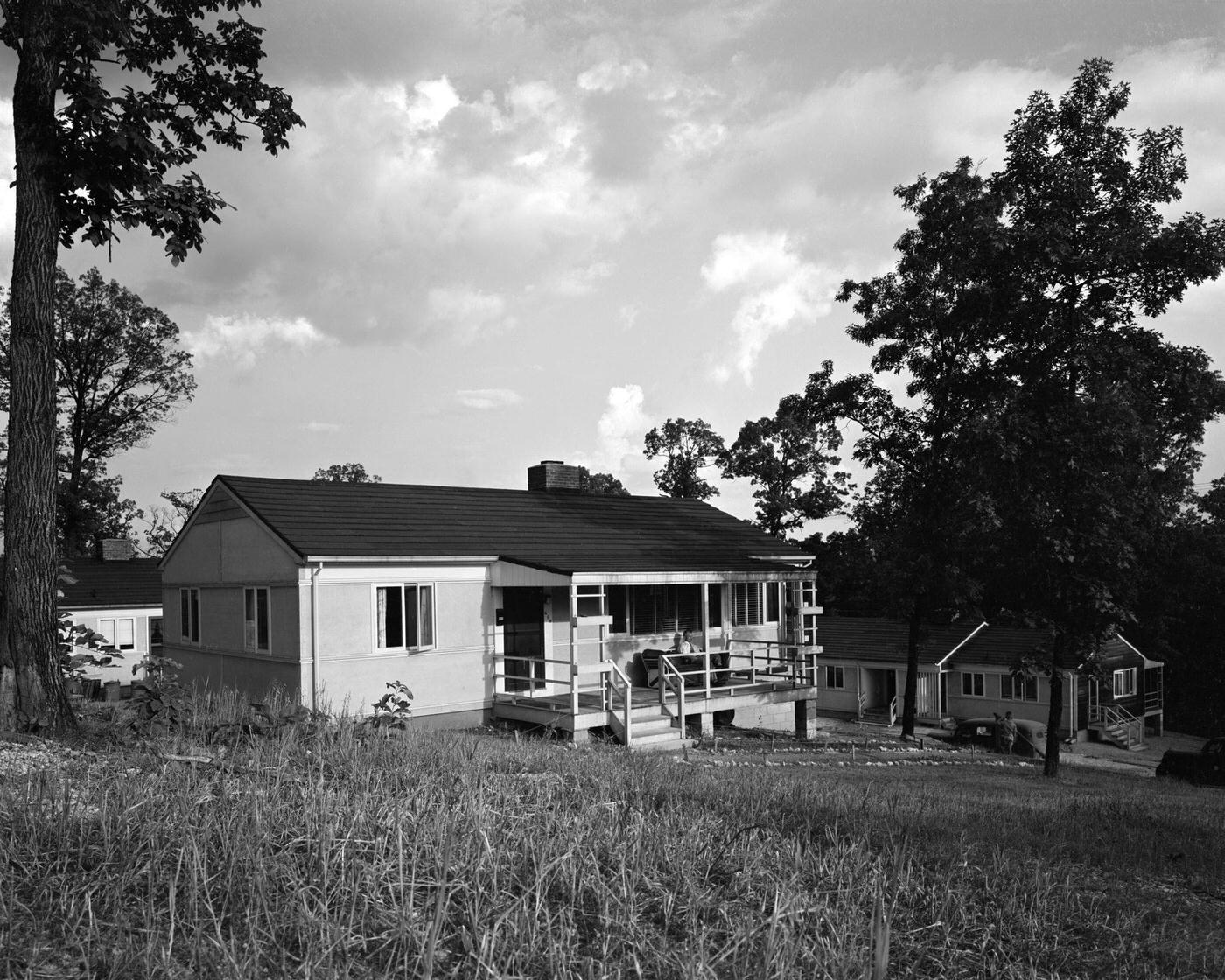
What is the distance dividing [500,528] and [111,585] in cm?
2057

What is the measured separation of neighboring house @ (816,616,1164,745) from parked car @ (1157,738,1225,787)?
48.9 ft

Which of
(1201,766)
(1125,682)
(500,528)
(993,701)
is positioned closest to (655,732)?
(500,528)

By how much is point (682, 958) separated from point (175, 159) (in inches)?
462

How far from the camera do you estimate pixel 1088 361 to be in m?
19.5

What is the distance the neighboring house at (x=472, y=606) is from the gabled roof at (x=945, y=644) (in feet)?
58.3

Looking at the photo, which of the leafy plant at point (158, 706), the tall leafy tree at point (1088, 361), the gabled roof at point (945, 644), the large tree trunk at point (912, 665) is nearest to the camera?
the leafy plant at point (158, 706)

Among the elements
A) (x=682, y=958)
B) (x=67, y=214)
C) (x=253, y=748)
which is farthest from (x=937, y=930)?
(x=67, y=214)

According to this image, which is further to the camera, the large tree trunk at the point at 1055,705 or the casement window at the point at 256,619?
the casement window at the point at 256,619

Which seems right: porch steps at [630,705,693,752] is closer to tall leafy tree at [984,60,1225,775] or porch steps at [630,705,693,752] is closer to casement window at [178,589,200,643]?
tall leafy tree at [984,60,1225,775]

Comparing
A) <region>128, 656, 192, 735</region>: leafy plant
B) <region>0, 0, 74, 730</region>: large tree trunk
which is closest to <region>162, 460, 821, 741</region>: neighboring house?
<region>0, 0, 74, 730</region>: large tree trunk

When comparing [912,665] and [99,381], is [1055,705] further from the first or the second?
[99,381]

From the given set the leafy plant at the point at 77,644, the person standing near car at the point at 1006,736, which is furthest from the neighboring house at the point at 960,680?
the leafy plant at the point at 77,644

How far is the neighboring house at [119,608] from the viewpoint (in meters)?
34.4

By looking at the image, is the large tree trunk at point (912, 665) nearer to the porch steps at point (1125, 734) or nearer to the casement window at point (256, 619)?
the casement window at point (256, 619)
